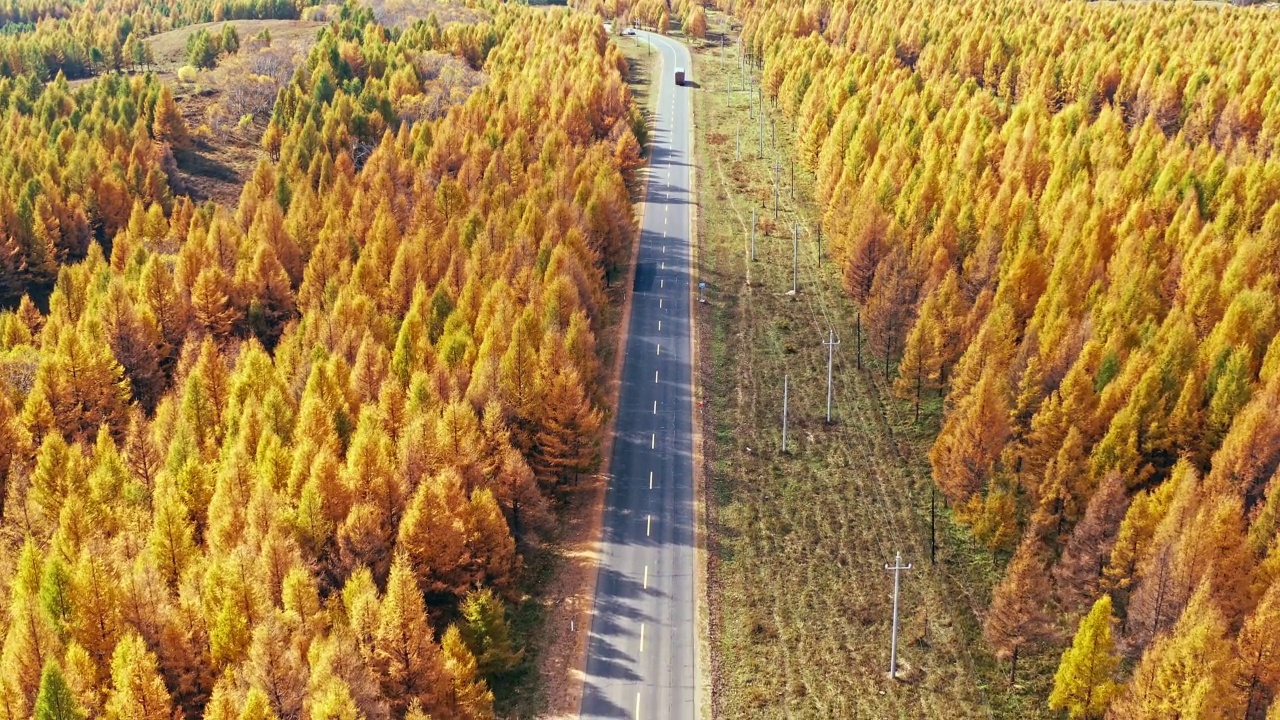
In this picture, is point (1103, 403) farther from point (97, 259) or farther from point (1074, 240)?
point (97, 259)

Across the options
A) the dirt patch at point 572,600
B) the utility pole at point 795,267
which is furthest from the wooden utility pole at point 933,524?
the utility pole at point 795,267

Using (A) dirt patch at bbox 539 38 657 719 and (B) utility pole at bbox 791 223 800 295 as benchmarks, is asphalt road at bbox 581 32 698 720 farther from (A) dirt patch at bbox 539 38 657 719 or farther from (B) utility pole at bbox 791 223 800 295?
(B) utility pole at bbox 791 223 800 295

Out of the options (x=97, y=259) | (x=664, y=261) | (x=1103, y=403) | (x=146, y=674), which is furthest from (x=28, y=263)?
(x=1103, y=403)

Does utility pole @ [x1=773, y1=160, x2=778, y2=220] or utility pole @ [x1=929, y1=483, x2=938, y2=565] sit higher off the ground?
utility pole @ [x1=773, y1=160, x2=778, y2=220]

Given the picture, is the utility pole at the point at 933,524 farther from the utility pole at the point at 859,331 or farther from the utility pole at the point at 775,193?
the utility pole at the point at 775,193

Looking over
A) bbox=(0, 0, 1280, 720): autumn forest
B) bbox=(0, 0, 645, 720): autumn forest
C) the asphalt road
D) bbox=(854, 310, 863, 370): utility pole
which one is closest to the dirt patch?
the asphalt road

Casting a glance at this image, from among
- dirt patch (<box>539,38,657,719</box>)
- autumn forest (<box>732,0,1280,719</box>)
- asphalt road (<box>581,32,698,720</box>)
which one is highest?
autumn forest (<box>732,0,1280,719</box>)

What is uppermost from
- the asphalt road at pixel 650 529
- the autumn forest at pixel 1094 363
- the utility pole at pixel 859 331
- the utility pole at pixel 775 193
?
the autumn forest at pixel 1094 363
